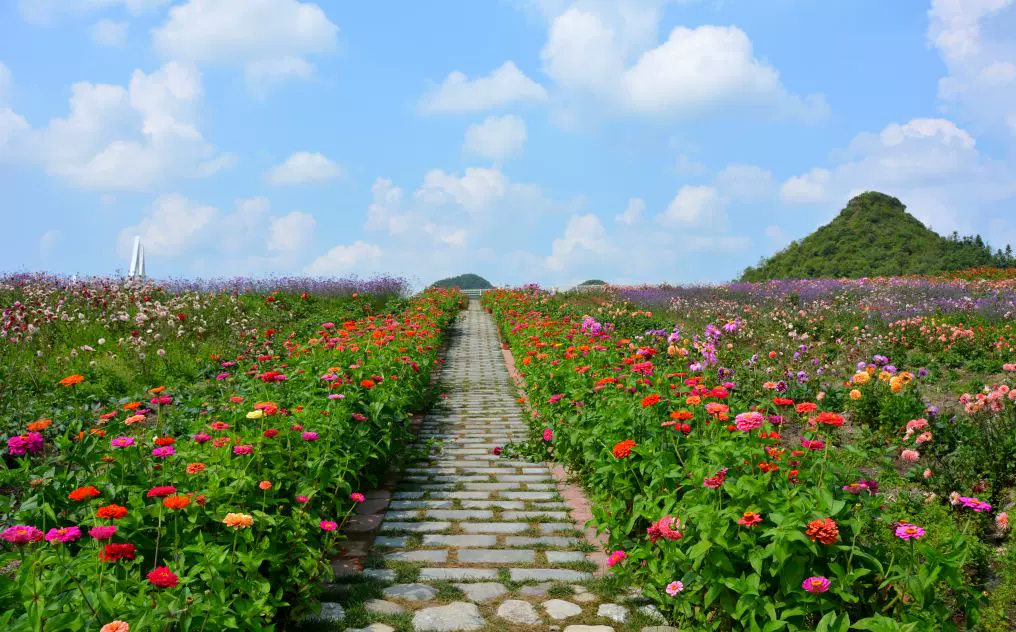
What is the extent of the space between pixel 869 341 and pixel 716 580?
27.5 ft

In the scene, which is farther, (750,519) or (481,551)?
(481,551)

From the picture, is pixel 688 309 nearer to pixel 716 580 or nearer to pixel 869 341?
pixel 869 341

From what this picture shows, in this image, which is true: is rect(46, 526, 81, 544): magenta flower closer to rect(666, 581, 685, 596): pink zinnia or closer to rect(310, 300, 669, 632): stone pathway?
rect(310, 300, 669, 632): stone pathway

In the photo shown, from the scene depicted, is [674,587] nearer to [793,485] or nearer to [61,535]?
[793,485]

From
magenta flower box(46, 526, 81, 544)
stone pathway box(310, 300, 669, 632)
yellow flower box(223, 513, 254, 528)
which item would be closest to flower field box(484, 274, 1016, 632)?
stone pathway box(310, 300, 669, 632)

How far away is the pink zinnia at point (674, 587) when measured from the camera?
9.36 ft

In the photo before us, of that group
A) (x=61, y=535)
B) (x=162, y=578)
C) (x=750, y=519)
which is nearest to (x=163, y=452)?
Result: (x=61, y=535)

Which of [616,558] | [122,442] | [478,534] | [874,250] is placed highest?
[874,250]

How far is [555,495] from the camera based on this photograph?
509cm

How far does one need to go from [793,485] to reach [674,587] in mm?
690

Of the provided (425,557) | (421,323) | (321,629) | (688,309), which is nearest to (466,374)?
(421,323)

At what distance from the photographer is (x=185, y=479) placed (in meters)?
3.19

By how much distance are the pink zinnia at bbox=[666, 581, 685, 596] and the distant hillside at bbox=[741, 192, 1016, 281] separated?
31933 millimetres

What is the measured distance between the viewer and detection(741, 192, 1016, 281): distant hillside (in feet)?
102
